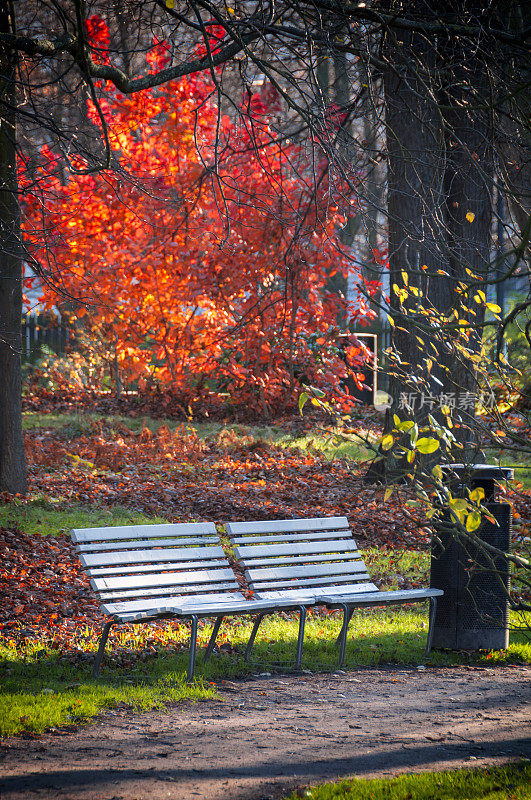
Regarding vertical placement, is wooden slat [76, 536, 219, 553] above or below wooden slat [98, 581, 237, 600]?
above

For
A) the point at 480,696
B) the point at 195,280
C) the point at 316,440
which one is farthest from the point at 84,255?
the point at 480,696

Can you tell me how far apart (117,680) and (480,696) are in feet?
7.19

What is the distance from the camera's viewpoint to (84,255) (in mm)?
12430

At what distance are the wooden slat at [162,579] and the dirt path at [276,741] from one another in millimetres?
776

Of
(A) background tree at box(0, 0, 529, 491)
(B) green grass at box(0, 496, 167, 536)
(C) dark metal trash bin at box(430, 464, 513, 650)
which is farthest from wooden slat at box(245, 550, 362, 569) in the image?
(B) green grass at box(0, 496, 167, 536)

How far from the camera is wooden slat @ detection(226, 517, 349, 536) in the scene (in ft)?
19.2

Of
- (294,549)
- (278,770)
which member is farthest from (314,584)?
(278,770)

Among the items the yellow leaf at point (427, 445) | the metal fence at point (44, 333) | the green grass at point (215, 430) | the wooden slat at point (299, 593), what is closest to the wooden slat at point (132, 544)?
the wooden slat at point (299, 593)

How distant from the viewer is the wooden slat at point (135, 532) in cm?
524

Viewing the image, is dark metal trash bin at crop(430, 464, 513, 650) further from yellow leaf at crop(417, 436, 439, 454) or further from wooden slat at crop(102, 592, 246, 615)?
yellow leaf at crop(417, 436, 439, 454)

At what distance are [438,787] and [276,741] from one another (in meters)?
0.89

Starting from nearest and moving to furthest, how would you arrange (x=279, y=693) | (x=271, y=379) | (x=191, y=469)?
(x=279, y=693)
(x=191, y=469)
(x=271, y=379)

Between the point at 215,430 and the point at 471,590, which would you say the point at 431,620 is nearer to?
the point at 471,590

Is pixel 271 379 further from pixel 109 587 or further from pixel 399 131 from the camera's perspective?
pixel 109 587
